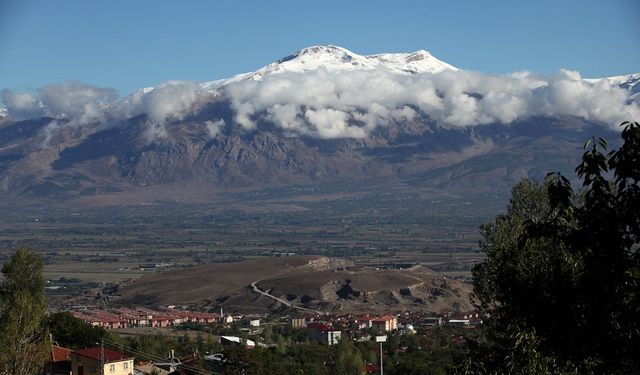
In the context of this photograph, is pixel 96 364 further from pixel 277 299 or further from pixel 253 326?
pixel 277 299

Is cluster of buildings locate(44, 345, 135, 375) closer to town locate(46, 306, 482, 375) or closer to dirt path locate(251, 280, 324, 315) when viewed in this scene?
town locate(46, 306, 482, 375)

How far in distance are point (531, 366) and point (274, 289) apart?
83.9 m

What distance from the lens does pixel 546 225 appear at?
11.0 metres

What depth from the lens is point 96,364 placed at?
33875mm

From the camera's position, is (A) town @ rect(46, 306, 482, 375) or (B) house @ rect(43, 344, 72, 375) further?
(A) town @ rect(46, 306, 482, 375)

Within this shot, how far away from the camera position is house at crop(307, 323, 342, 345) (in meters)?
65.2

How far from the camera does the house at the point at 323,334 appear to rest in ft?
214

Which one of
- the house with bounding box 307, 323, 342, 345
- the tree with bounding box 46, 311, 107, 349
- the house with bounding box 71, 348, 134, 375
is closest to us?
the house with bounding box 71, 348, 134, 375

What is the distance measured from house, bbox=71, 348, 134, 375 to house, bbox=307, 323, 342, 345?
97.4ft

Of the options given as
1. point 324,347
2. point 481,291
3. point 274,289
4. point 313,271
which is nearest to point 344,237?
point 313,271

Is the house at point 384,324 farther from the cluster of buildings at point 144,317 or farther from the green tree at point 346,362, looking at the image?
the green tree at point 346,362

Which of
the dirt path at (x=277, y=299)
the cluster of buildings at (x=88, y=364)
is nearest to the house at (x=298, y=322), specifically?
the dirt path at (x=277, y=299)

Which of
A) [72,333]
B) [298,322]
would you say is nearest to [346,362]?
[72,333]

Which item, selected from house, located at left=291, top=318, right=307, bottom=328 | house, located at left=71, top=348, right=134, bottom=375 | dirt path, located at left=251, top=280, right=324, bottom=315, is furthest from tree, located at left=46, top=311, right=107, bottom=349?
dirt path, located at left=251, top=280, right=324, bottom=315
